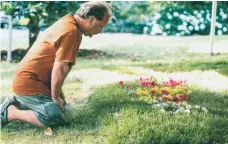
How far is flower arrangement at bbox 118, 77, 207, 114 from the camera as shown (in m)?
3.37

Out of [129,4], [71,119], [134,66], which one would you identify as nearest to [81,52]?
[134,66]

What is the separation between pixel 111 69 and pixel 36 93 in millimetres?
2170

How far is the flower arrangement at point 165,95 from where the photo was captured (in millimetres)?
3367

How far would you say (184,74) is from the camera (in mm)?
4859

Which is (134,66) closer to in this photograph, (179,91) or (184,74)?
(184,74)

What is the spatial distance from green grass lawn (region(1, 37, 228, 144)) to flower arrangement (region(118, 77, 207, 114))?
0.22 ft

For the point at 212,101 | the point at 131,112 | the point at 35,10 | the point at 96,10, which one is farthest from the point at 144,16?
the point at 96,10

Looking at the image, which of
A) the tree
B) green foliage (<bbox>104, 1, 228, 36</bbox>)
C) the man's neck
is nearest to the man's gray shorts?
the man's neck

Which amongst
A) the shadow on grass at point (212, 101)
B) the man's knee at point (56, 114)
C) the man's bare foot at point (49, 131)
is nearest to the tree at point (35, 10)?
the shadow on grass at point (212, 101)

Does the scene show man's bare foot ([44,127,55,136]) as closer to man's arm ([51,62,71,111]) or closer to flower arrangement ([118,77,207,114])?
man's arm ([51,62,71,111])

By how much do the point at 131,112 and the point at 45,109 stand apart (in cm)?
57

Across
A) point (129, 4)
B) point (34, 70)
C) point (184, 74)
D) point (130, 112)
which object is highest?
point (34, 70)

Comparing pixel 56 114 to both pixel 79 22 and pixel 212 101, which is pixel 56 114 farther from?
pixel 212 101

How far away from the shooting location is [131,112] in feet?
10.5
